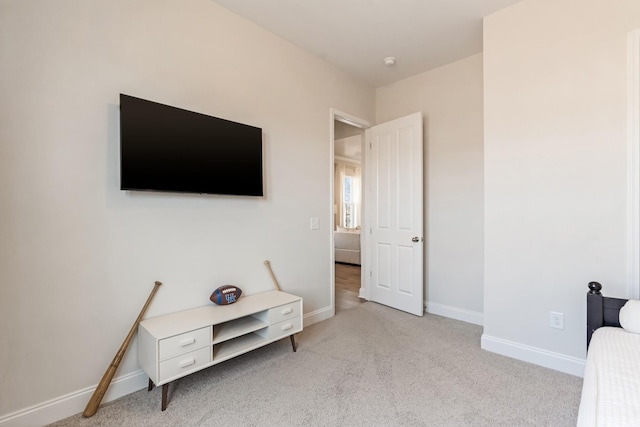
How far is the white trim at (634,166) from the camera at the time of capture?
193cm

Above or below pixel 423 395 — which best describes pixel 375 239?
above

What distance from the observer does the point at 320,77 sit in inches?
127

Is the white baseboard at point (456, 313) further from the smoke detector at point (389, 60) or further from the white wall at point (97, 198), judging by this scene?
the smoke detector at point (389, 60)

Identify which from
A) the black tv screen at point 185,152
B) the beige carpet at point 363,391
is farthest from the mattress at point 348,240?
the black tv screen at point 185,152

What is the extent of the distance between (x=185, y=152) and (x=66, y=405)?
163 centimetres

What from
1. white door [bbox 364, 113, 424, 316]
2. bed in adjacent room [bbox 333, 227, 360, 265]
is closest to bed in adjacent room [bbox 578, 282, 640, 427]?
white door [bbox 364, 113, 424, 316]

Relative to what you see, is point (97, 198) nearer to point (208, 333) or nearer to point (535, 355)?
point (208, 333)

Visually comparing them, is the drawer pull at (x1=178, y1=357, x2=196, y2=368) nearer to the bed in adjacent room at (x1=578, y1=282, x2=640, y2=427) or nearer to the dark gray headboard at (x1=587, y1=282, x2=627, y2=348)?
the bed in adjacent room at (x1=578, y1=282, x2=640, y2=427)

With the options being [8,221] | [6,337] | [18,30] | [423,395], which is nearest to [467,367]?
[423,395]

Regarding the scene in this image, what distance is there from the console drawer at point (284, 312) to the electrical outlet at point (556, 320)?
6.25ft

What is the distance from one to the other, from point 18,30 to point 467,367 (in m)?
3.45

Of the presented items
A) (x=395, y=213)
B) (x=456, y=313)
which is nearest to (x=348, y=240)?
(x=395, y=213)

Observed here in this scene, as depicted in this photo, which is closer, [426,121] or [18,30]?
[18,30]

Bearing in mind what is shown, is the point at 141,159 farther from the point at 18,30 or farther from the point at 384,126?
the point at 384,126
